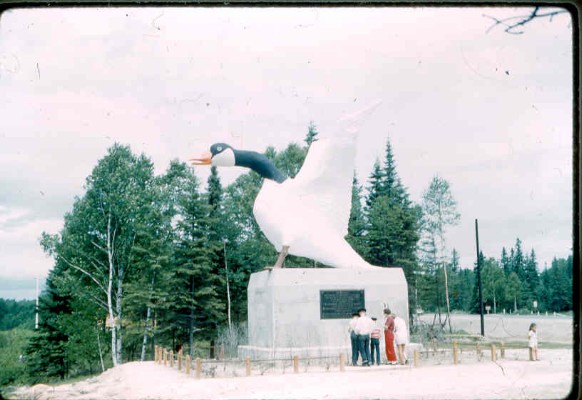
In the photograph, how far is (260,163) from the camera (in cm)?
1080

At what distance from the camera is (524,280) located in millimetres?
23844

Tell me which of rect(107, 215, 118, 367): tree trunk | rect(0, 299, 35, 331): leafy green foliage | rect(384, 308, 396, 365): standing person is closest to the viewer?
rect(384, 308, 396, 365): standing person

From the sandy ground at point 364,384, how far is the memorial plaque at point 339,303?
60.1 inches

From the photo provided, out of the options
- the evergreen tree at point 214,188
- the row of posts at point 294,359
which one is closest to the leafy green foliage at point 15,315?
the evergreen tree at point 214,188

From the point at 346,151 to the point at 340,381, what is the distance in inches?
164

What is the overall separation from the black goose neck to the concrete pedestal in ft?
5.65

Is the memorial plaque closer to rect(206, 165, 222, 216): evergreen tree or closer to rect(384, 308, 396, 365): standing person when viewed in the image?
rect(384, 308, 396, 365): standing person

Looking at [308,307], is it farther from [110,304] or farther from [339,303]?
[110,304]

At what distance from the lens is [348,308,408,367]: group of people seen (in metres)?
9.34

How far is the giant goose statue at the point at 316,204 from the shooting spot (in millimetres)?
10273

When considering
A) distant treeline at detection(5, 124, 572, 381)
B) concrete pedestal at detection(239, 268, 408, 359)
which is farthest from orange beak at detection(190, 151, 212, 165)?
distant treeline at detection(5, 124, 572, 381)

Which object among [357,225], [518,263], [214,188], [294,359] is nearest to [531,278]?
[518,263]

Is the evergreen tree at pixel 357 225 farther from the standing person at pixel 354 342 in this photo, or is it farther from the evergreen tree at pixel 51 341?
the standing person at pixel 354 342

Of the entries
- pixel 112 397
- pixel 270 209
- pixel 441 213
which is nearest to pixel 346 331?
pixel 270 209
